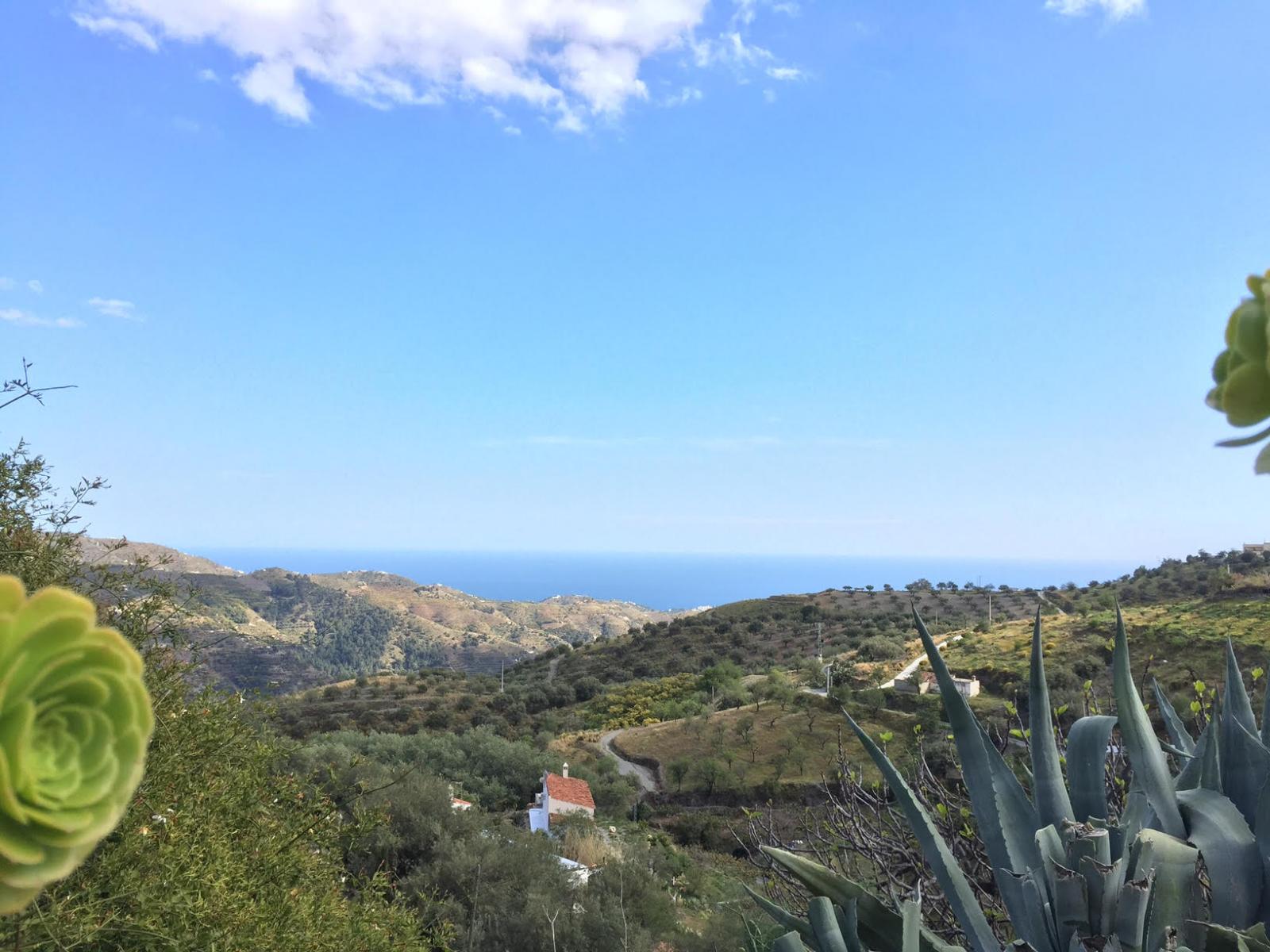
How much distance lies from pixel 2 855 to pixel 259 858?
179 inches

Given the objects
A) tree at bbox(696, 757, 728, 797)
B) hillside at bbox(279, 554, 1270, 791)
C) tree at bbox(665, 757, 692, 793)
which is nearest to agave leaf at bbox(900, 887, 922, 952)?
hillside at bbox(279, 554, 1270, 791)

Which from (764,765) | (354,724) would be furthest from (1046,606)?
(354,724)

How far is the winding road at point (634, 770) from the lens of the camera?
24062 millimetres

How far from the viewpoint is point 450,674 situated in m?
44.4

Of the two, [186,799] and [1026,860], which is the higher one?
[1026,860]

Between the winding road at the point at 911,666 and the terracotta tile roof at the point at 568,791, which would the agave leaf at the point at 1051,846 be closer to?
the terracotta tile roof at the point at 568,791

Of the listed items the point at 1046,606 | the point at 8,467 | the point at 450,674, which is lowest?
the point at 450,674

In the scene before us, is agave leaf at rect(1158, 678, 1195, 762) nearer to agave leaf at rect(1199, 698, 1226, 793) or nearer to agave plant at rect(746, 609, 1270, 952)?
agave plant at rect(746, 609, 1270, 952)

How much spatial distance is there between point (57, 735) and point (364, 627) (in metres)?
88.0

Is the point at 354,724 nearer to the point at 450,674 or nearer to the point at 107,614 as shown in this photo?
the point at 450,674

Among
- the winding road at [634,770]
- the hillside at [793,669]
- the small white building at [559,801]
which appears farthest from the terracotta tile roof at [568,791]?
the hillside at [793,669]

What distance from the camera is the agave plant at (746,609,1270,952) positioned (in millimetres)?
1735

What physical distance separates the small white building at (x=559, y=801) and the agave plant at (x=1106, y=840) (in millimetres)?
15252

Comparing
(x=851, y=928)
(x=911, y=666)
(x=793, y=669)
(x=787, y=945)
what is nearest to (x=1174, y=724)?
(x=851, y=928)
